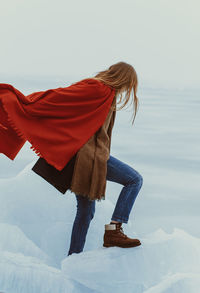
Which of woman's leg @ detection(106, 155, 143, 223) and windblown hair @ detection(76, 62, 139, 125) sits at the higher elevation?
windblown hair @ detection(76, 62, 139, 125)

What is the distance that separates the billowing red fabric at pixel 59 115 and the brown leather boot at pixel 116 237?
1.41 feet

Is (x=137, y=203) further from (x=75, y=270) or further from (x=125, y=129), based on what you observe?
(x=125, y=129)

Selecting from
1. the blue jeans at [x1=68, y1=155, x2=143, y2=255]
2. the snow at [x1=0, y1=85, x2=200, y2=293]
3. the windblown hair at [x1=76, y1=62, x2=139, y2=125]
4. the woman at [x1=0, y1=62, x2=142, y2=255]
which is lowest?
the snow at [x1=0, y1=85, x2=200, y2=293]

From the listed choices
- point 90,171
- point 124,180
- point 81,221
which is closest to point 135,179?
point 124,180

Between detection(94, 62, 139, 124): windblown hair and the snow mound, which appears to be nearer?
detection(94, 62, 139, 124): windblown hair

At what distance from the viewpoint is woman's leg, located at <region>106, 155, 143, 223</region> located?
11.5ft

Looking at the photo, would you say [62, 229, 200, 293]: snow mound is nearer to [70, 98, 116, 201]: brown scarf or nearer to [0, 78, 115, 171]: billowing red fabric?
[70, 98, 116, 201]: brown scarf

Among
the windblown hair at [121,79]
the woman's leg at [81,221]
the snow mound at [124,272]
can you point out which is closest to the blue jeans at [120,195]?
the woman's leg at [81,221]

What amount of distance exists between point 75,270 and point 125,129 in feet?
24.4

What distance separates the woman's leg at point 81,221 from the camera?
3.56 m

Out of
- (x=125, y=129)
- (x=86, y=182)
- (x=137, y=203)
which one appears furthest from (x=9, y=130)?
(x=125, y=129)

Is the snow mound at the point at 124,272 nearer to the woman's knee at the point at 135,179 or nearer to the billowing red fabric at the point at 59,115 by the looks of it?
the woman's knee at the point at 135,179

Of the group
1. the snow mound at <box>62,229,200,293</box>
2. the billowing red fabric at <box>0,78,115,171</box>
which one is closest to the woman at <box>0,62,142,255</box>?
the billowing red fabric at <box>0,78,115,171</box>

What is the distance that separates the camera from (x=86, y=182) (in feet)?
11.4
